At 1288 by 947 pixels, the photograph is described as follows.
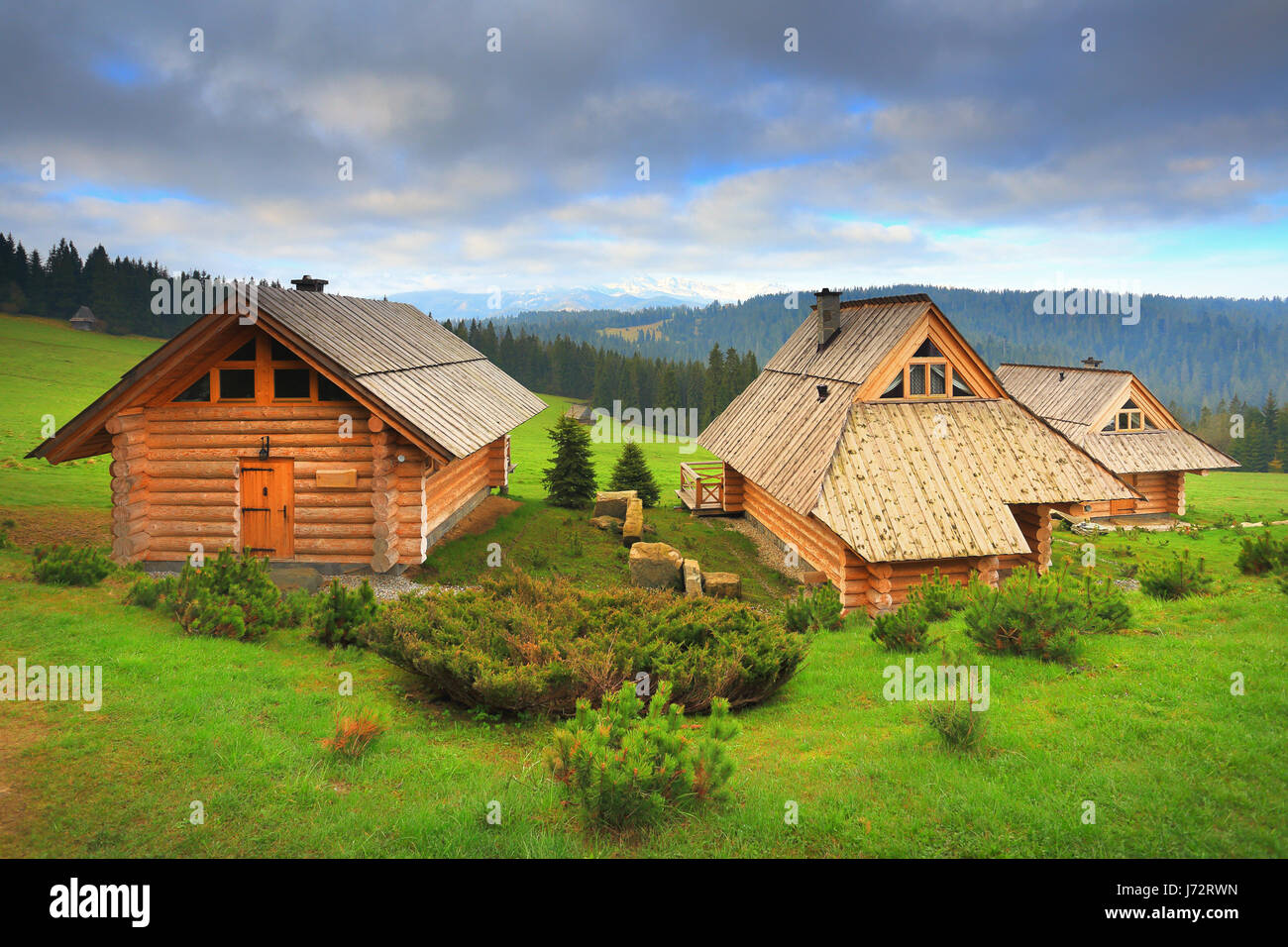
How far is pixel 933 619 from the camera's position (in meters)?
13.0

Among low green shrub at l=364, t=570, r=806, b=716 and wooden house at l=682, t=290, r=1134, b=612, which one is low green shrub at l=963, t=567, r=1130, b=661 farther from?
wooden house at l=682, t=290, r=1134, b=612

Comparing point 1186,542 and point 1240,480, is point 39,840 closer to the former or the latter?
point 1186,542

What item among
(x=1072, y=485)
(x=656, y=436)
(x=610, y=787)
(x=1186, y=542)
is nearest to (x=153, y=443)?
(x=610, y=787)

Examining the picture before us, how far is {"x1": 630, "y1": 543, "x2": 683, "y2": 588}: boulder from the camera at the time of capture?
17500 millimetres

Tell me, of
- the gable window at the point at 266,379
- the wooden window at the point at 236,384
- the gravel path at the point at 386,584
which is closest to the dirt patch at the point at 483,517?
the gravel path at the point at 386,584

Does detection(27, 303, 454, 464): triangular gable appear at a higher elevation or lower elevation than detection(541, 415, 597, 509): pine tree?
higher

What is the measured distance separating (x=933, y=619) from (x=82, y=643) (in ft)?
42.4

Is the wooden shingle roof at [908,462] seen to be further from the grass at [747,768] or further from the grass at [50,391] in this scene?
the grass at [50,391]

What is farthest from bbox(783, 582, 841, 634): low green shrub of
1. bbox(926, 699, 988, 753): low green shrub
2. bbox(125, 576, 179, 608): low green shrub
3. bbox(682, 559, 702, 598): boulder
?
bbox(125, 576, 179, 608): low green shrub

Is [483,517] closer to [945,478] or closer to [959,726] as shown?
[945,478]

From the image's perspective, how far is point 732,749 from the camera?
792 cm

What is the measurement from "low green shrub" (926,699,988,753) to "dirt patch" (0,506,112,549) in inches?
760

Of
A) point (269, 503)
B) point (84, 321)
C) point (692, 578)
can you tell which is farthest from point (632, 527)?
point (84, 321)

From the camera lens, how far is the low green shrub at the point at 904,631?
36.4ft
